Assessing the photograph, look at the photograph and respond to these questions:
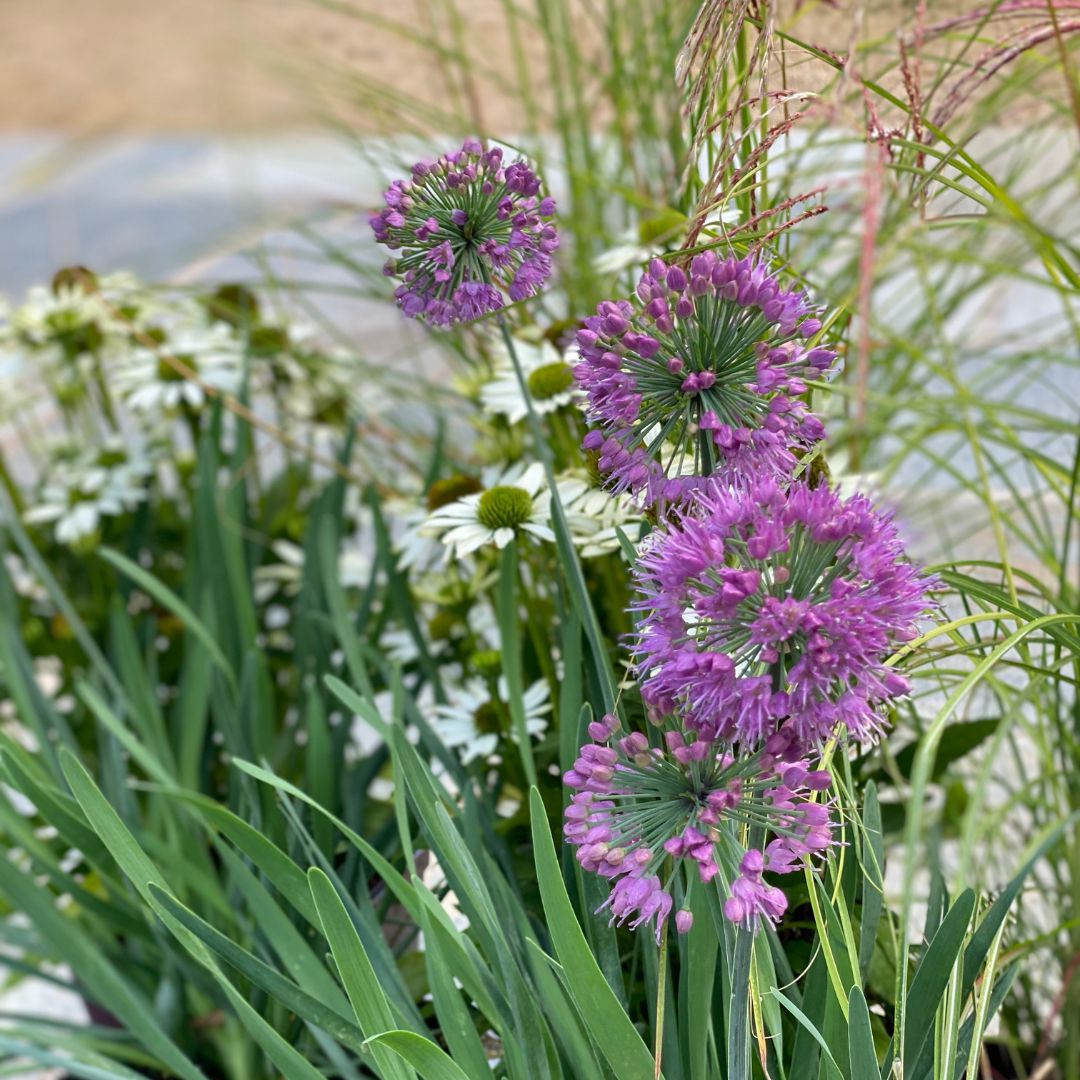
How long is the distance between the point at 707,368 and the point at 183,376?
0.55 metres

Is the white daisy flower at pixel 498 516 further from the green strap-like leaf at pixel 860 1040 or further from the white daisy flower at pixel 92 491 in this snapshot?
the white daisy flower at pixel 92 491

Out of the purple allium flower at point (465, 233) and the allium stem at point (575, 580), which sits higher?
the purple allium flower at point (465, 233)

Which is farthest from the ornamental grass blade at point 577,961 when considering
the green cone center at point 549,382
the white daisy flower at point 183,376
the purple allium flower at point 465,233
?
the white daisy flower at point 183,376

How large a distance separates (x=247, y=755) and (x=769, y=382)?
420 millimetres

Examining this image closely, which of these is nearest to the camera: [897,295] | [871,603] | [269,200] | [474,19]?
[871,603]

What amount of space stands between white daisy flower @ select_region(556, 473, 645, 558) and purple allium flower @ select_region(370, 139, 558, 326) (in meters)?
0.12

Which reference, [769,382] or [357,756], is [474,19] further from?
[769,382]

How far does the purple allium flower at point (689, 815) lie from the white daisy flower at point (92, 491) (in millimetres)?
566

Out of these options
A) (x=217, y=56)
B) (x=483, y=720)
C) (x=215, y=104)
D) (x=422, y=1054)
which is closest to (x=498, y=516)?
(x=483, y=720)

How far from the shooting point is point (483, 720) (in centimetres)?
55

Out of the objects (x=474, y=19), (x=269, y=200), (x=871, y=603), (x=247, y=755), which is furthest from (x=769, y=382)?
(x=269, y=200)

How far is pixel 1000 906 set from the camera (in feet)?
1.17

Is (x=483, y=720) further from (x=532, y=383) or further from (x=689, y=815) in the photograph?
(x=689, y=815)

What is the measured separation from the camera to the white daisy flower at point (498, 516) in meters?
0.48
